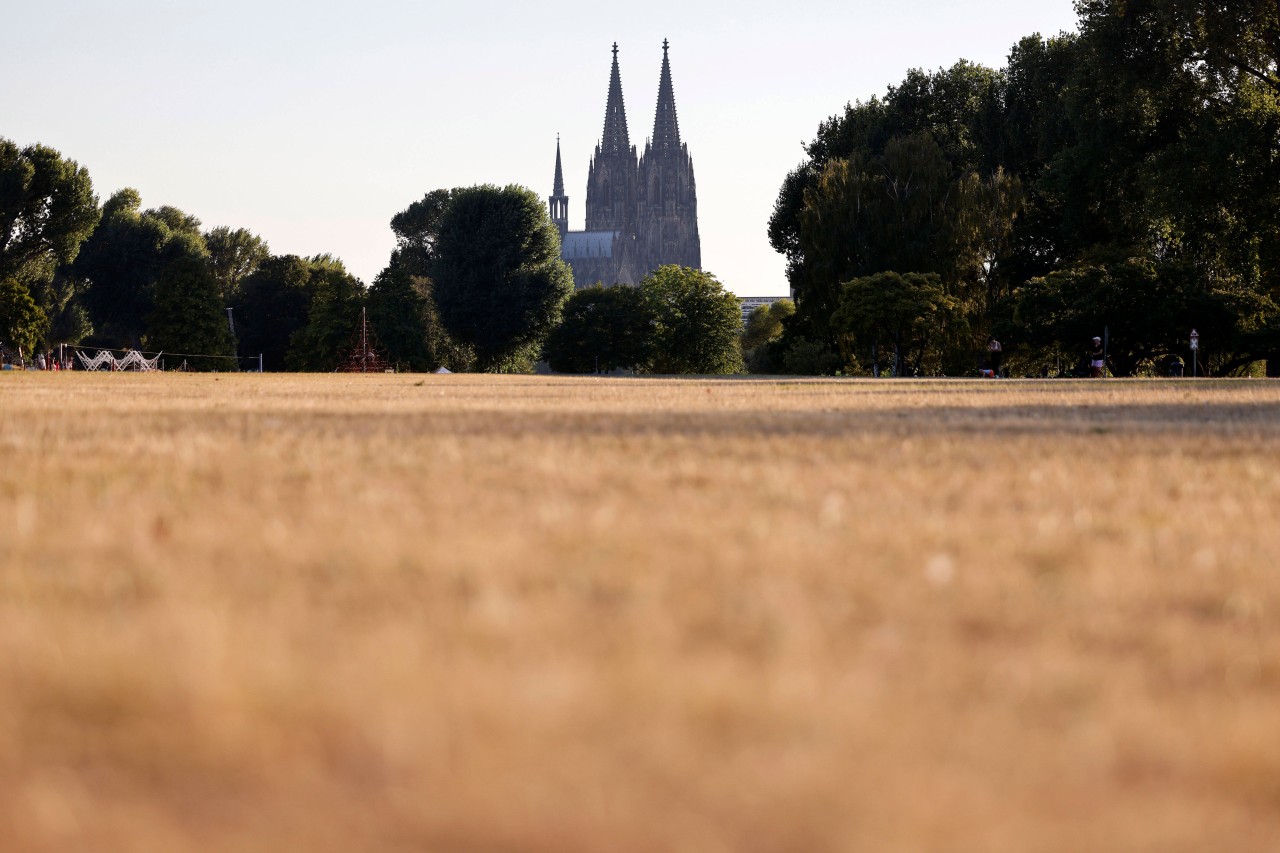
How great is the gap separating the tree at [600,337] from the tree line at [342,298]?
93 millimetres

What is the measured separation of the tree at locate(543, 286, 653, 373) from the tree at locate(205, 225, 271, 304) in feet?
106

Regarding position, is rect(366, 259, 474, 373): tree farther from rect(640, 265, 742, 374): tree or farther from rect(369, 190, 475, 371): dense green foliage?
rect(640, 265, 742, 374): tree

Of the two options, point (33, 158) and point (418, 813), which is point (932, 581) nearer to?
point (418, 813)

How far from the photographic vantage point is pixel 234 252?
111 m

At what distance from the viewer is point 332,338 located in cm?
7800

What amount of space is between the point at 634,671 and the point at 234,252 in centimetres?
11503

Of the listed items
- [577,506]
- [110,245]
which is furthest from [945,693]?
[110,245]

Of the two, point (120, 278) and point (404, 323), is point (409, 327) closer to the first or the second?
point (404, 323)

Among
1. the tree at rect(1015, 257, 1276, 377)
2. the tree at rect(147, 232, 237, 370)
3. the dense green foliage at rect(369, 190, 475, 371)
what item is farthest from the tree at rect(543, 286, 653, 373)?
the tree at rect(1015, 257, 1276, 377)

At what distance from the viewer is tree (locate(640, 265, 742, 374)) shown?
85312mm

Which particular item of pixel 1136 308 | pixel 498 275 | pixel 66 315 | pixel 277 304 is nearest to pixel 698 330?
pixel 498 275

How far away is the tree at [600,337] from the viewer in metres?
89.8

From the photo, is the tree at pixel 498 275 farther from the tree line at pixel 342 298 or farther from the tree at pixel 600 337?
the tree at pixel 600 337

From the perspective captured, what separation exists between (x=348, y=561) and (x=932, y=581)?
1158 millimetres
